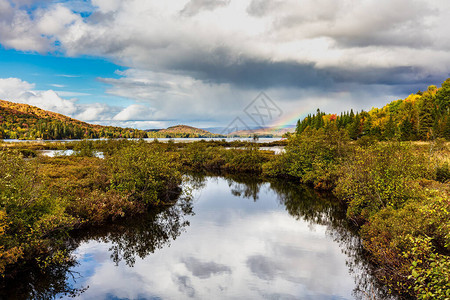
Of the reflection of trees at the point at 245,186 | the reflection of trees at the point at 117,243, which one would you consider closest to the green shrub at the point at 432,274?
the reflection of trees at the point at 117,243

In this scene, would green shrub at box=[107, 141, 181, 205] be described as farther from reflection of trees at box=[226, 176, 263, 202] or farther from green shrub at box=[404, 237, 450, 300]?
green shrub at box=[404, 237, 450, 300]

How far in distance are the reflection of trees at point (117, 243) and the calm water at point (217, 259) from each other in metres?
0.07

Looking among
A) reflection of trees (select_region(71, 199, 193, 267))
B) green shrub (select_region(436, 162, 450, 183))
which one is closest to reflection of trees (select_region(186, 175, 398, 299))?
green shrub (select_region(436, 162, 450, 183))

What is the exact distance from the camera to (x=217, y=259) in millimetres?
17297

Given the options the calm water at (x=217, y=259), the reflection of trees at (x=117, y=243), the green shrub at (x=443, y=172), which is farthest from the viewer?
the green shrub at (x=443, y=172)

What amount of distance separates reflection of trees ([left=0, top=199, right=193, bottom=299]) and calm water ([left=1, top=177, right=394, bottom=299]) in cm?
7

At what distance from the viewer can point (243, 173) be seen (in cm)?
5344

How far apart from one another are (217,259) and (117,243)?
296 inches

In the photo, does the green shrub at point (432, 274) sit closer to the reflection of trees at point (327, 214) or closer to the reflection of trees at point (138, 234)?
the reflection of trees at point (327, 214)

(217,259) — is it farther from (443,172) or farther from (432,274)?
(443,172)

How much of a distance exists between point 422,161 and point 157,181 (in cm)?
2380

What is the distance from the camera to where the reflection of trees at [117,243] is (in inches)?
503

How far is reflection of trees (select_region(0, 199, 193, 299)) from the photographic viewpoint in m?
12.8

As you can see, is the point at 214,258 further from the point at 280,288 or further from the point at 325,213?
the point at 325,213
